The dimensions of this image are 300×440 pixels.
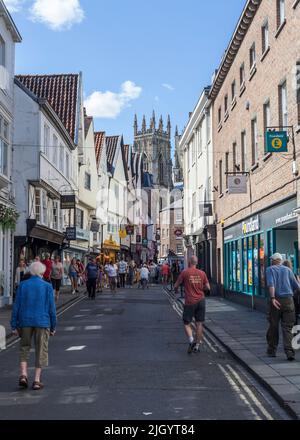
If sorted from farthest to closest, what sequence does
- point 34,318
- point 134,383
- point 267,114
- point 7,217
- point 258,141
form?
point 7,217, point 258,141, point 267,114, point 134,383, point 34,318

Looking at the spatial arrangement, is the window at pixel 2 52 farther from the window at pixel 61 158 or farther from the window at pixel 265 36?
the window at pixel 61 158

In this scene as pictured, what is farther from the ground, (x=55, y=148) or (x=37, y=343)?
(x=55, y=148)

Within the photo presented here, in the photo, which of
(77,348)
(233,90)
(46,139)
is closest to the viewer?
(77,348)

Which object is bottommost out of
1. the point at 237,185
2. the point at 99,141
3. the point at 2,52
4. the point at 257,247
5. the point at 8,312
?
Answer: the point at 8,312

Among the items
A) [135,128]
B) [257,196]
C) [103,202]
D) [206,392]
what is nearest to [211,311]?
[257,196]

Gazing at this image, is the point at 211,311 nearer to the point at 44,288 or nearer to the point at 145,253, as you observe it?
the point at 44,288

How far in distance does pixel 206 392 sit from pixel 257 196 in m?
12.6

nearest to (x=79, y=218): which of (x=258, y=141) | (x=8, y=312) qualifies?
(x=8, y=312)

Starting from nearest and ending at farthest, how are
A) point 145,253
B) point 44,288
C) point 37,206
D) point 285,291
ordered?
point 44,288 → point 285,291 → point 37,206 → point 145,253

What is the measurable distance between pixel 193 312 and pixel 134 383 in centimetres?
355

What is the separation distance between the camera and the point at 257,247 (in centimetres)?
2014

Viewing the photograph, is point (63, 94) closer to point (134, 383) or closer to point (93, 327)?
point (93, 327)

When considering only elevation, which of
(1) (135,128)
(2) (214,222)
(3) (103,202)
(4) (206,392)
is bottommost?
(4) (206,392)

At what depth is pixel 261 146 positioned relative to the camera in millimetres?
19219
